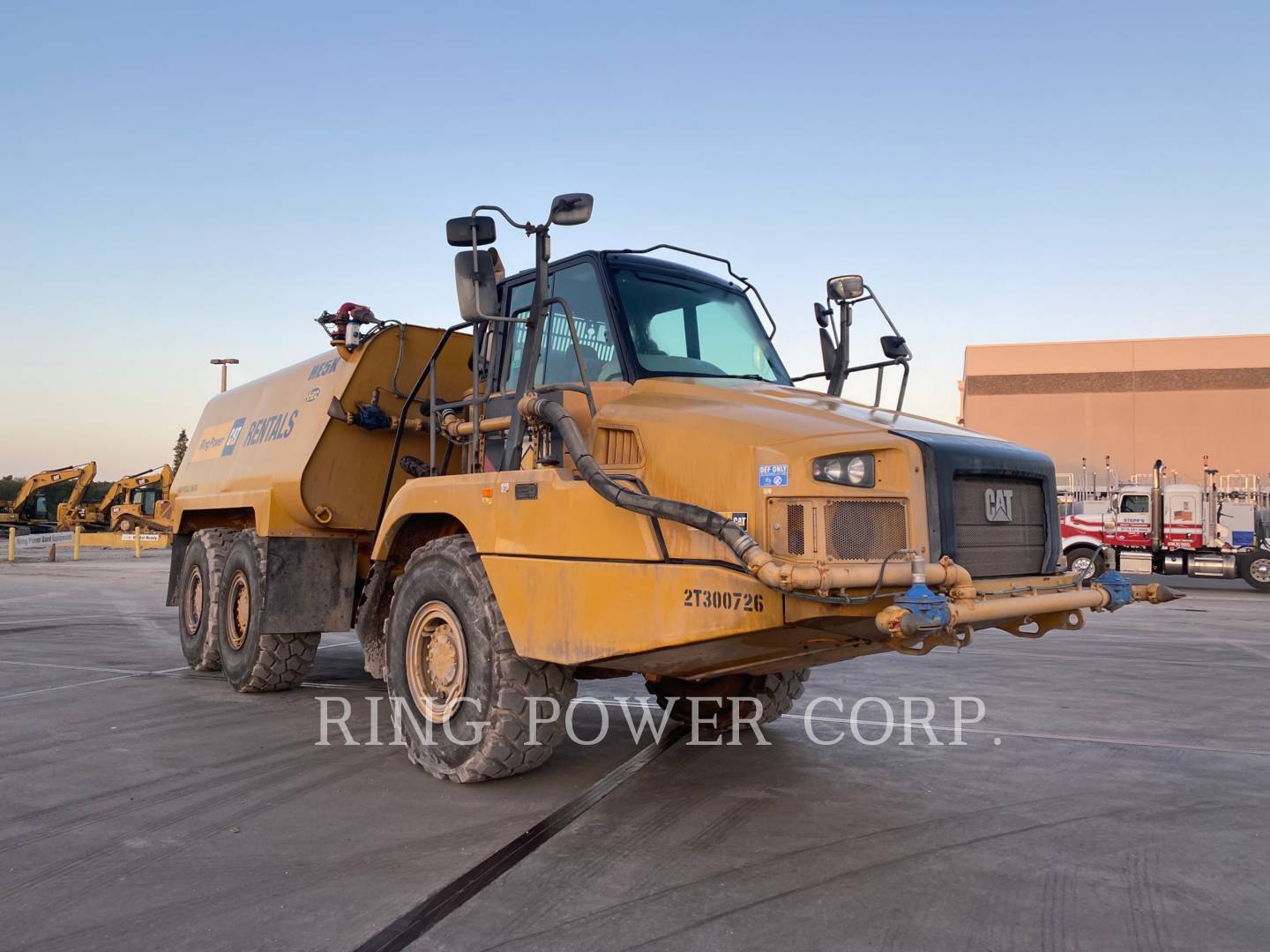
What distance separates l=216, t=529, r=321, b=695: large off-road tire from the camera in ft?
25.5

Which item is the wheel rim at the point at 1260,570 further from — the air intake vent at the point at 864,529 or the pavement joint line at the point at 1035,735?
the air intake vent at the point at 864,529

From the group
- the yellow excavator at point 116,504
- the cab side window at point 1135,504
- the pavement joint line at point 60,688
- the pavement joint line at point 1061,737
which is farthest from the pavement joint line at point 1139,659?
the yellow excavator at point 116,504

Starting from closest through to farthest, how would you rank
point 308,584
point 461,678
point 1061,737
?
1. point 461,678
2. point 1061,737
3. point 308,584

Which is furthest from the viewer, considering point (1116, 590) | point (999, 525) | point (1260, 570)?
point (1260, 570)

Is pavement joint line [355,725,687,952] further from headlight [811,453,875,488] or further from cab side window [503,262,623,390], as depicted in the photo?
cab side window [503,262,623,390]

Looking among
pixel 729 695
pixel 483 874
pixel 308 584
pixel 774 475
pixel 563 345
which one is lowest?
pixel 483 874

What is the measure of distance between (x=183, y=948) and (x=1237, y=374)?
5624 cm

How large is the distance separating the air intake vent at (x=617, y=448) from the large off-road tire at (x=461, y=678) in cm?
97

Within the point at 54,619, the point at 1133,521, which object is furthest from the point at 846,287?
the point at 1133,521

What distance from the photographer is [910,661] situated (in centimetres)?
1030

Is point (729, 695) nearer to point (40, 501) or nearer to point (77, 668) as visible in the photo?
point (77, 668)

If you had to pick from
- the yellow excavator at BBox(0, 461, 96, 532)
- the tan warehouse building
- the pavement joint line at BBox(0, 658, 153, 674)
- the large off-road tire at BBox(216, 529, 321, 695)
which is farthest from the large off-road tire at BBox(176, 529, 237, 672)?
the tan warehouse building

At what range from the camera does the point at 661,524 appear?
4320mm

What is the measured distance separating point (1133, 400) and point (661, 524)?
52.7 meters
